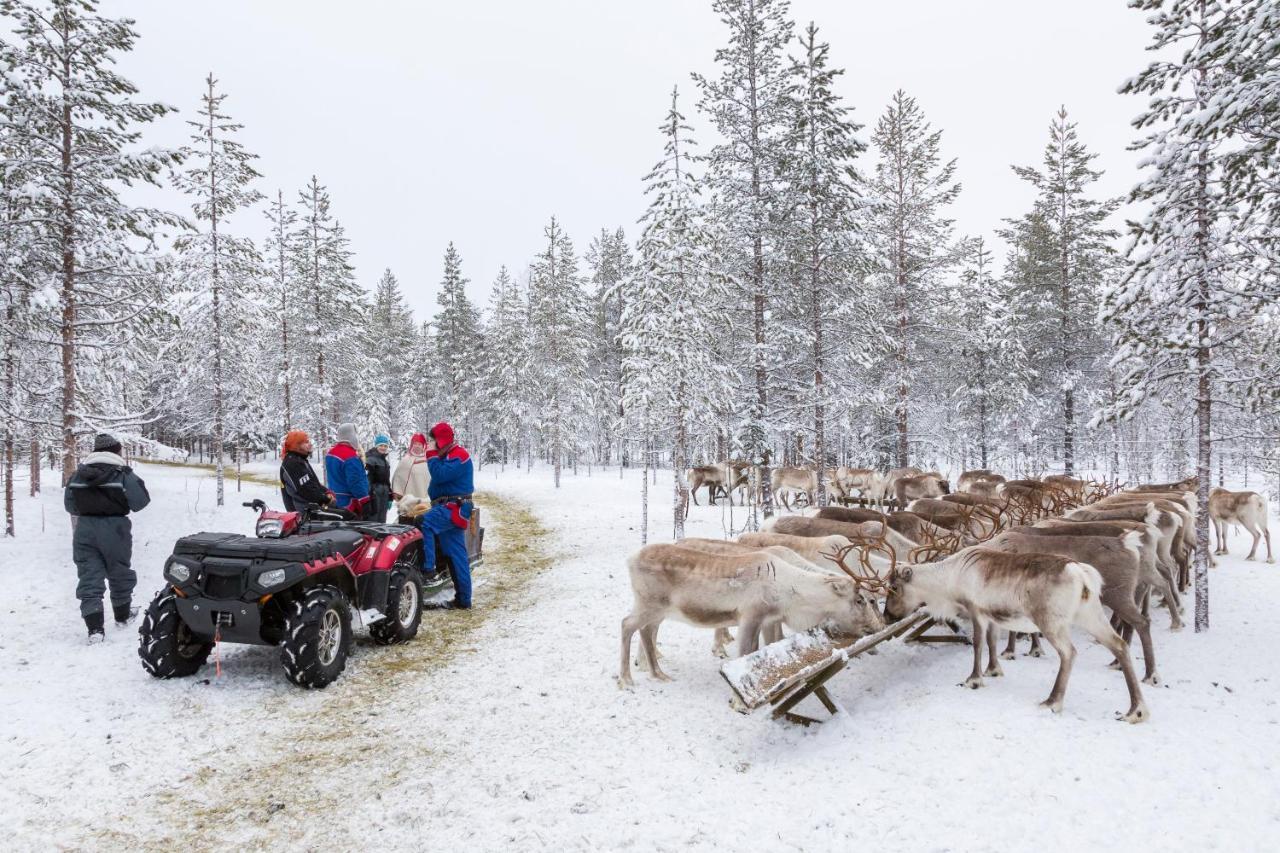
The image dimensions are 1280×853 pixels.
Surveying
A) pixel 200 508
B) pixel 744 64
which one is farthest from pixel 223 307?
pixel 744 64

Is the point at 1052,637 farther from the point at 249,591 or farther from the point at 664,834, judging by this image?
the point at 249,591

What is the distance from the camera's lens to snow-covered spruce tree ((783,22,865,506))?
1795 centimetres

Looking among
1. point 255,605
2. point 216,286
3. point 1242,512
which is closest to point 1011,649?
point 255,605

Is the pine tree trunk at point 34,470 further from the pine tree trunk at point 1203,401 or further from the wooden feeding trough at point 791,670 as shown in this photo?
the pine tree trunk at point 1203,401

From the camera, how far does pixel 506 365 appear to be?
4050cm

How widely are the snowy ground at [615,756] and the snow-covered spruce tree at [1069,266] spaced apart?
22272 mm

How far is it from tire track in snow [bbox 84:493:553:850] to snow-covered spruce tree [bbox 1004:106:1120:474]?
88.7 feet

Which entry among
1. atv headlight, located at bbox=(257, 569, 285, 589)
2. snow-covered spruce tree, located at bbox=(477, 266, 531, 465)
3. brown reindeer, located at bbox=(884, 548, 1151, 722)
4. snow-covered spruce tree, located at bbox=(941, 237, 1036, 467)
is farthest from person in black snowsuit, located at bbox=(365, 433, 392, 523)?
snow-covered spruce tree, located at bbox=(477, 266, 531, 465)

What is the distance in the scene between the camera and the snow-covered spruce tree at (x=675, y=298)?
15.7 m

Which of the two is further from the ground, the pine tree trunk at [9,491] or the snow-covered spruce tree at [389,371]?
the snow-covered spruce tree at [389,371]

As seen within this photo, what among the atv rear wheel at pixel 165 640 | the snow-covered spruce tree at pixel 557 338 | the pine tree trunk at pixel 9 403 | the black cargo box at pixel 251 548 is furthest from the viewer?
the snow-covered spruce tree at pixel 557 338

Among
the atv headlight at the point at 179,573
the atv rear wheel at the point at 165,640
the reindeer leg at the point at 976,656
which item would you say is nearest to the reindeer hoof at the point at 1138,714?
the reindeer leg at the point at 976,656

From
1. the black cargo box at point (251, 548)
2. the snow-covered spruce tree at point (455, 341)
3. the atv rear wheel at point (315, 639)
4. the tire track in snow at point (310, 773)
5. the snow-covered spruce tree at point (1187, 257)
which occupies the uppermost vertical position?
the snow-covered spruce tree at point (455, 341)

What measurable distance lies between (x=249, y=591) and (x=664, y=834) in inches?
184
